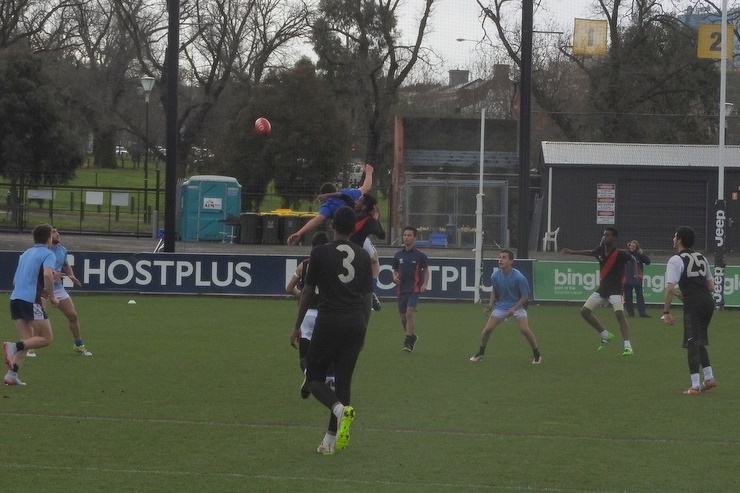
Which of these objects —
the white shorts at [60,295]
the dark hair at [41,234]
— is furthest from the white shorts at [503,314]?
the dark hair at [41,234]

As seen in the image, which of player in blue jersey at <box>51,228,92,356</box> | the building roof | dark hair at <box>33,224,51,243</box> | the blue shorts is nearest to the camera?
dark hair at <box>33,224,51,243</box>

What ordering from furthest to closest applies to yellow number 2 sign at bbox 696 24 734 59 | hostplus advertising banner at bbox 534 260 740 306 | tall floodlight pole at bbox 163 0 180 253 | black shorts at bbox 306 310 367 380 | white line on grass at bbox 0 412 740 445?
hostplus advertising banner at bbox 534 260 740 306 < tall floodlight pole at bbox 163 0 180 253 < yellow number 2 sign at bbox 696 24 734 59 < white line on grass at bbox 0 412 740 445 < black shorts at bbox 306 310 367 380

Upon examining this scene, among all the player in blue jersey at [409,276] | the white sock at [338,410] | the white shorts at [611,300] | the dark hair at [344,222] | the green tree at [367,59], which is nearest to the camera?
the white sock at [338,410]

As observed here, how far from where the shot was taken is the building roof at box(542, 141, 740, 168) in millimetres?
39906

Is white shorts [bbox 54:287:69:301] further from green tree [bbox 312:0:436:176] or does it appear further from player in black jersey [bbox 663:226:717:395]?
green tree [bbox 312:0:436:176]

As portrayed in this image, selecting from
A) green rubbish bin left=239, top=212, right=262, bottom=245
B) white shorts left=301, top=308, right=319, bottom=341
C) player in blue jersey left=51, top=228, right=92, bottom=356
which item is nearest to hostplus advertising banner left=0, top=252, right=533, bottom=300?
player in blue jersey left=51, top=228, right=92, bottom=356

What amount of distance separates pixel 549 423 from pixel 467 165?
34.9 m

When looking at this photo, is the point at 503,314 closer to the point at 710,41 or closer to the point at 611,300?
the point at 611,300

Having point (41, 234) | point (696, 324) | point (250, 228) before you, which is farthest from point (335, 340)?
point (250, 228)

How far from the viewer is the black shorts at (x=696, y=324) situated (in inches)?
484

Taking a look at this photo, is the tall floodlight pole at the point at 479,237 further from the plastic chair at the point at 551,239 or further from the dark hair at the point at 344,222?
the dark hair at the point at 344,222

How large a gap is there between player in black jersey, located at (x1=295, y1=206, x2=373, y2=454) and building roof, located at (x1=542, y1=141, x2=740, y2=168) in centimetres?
3192

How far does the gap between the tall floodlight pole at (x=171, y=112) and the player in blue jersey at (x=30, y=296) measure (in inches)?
567

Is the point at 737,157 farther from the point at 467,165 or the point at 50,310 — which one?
the point at 50,310
